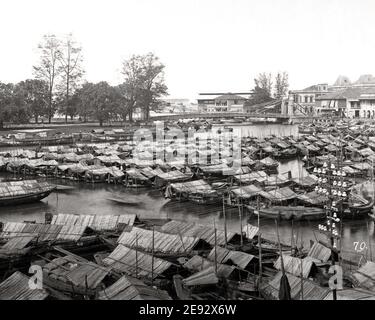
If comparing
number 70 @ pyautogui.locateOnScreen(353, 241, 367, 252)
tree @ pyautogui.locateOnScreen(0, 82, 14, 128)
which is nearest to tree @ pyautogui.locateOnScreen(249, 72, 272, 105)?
tree @ pyautogui.locateOnScreen(0, 82, 14, 128)

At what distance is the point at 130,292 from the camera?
12258mm

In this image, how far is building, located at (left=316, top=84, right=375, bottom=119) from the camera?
82.5 m

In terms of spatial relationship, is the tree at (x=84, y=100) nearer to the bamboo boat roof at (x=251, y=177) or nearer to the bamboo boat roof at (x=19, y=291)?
the bamboo boat roof at (x=251, y=177)

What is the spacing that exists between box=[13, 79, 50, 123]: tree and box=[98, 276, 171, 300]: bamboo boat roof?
4845 cm

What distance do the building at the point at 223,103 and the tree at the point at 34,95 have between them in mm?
49443

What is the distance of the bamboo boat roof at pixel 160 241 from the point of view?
16.7m

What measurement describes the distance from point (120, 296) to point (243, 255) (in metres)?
4.74

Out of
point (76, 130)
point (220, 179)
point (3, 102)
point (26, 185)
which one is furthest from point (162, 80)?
point (26, 185)

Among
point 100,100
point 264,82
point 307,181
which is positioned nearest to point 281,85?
point 264,82

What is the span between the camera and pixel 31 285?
12.7 meters

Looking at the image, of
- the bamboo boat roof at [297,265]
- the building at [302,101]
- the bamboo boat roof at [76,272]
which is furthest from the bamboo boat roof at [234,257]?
the building at [302,101]

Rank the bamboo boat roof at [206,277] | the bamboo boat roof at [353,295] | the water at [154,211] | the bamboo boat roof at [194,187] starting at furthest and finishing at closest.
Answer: the bamboo boat roof at [194,187] → the water at [154,211] → the bamboo boat roof at [206,277] → the bamboo boat roof at [353,295]

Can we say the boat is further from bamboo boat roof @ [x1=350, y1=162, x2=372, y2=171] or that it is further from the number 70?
bamboo boat roof @ [x1=350, y1=162, x2=372, y2=171]

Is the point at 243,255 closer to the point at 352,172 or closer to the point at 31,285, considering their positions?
the point at 31,285
